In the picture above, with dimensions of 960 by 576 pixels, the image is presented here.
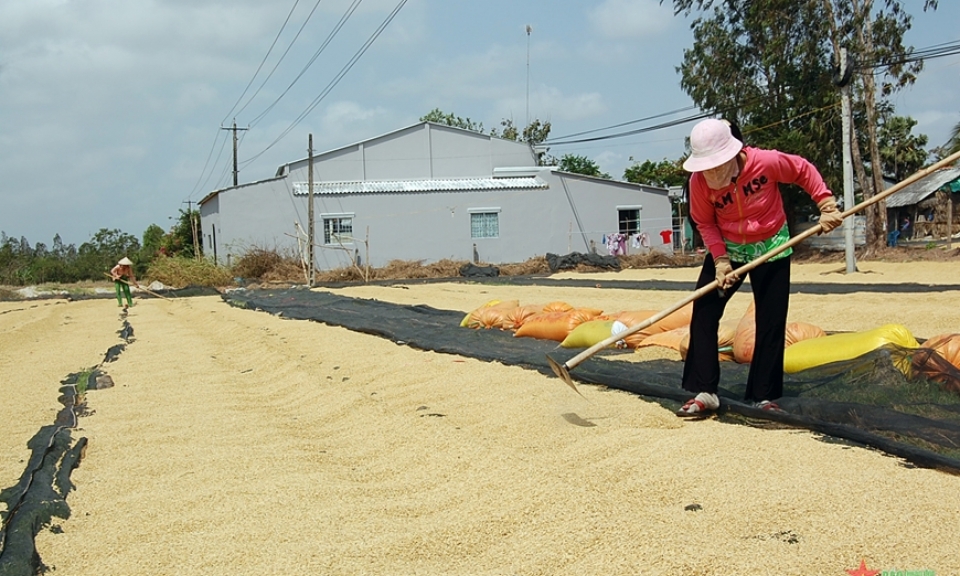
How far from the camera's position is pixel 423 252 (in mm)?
30297

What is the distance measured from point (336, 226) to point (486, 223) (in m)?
5.64

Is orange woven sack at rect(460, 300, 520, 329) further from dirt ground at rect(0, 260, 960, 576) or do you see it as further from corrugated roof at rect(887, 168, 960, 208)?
corrugated roof at rect(887, 168, 960, 208)

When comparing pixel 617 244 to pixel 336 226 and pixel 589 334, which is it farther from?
pixel 589 334

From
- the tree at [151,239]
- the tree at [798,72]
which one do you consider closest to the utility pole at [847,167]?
the tree at [798,72]

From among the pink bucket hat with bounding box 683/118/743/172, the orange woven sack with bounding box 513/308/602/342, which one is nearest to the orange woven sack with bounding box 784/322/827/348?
the pink bucket hat with bounding box 683/118/743/172

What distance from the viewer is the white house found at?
29.3 metres

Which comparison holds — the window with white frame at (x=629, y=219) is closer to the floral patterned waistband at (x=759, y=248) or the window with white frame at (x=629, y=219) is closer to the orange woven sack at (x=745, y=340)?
the orange woven sack at (x=745, y=340)

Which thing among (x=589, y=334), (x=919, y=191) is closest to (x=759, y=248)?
(x=589, y=334)

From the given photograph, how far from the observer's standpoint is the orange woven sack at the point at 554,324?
730cm

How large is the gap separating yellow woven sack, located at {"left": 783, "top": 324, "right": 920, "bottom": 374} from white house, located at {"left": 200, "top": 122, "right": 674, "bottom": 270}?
24357 mm

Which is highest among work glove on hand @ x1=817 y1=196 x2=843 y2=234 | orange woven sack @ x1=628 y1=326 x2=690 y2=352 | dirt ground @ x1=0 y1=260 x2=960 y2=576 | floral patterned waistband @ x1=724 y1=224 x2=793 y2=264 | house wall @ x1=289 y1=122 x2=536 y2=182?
house wall @ x1=289 y1=122 x2=536 y2=182

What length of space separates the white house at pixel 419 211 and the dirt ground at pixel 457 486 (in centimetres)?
2353

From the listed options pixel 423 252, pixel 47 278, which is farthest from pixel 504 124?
pixel 47 278

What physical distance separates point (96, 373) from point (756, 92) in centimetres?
2591
